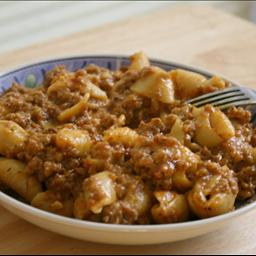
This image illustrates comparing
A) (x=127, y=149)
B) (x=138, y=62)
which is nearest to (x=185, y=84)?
(x=138, y=62)

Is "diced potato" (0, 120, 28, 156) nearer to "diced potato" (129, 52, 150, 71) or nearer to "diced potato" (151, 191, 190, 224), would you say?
"diced potato" (151, 191, 190, 224)

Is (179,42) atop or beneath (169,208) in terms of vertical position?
beneath

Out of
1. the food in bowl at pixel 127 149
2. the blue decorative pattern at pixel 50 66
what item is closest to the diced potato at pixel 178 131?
the food in bowl at pixel 127 149

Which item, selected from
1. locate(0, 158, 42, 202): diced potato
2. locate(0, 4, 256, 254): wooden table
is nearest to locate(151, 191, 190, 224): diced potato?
locate(0, 158, 42, 202): diced potato

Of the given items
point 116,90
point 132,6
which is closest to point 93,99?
point 116,90

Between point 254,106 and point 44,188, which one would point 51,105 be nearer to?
point 44,188

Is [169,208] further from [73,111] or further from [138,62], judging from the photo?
[138,62]

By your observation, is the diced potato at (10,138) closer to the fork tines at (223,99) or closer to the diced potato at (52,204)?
the diced potato at (52,204)
